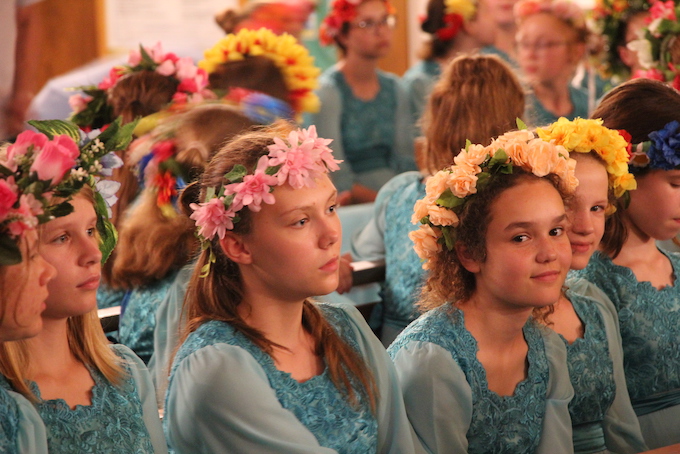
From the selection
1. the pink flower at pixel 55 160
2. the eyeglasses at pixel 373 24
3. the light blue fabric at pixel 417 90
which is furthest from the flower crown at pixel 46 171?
the light blue fabric at pixel 417 90

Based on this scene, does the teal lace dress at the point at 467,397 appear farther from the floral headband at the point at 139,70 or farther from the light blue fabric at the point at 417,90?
the light blue fabric at the point at 417,90

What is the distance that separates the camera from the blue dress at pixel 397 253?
2.88m

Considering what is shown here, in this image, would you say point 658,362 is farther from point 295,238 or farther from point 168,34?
point 168,34

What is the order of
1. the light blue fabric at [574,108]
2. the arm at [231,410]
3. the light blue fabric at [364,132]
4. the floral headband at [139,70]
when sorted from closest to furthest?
the arm at [231,410] → the floral headband at [139,70] → the light blue fabric at [364,132] → the light blue fabric at [574,108]

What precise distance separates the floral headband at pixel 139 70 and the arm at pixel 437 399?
139 cm

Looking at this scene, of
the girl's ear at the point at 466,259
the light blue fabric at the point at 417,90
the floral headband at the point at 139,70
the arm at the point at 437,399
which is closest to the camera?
the arm at the point at 437,399

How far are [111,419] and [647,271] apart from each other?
4.96 ft

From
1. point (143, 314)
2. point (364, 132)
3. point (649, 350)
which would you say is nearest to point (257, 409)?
point (143, 314)

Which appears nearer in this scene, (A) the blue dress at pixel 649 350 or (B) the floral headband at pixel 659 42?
(A) the blue dress at pixel 649 350

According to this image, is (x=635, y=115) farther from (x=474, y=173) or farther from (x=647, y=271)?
(x=474, y=173)

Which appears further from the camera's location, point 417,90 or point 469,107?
point 417,90

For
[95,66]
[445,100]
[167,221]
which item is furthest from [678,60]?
[95,66]

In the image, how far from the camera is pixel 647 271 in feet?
8.13

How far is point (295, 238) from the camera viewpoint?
1751 mm
